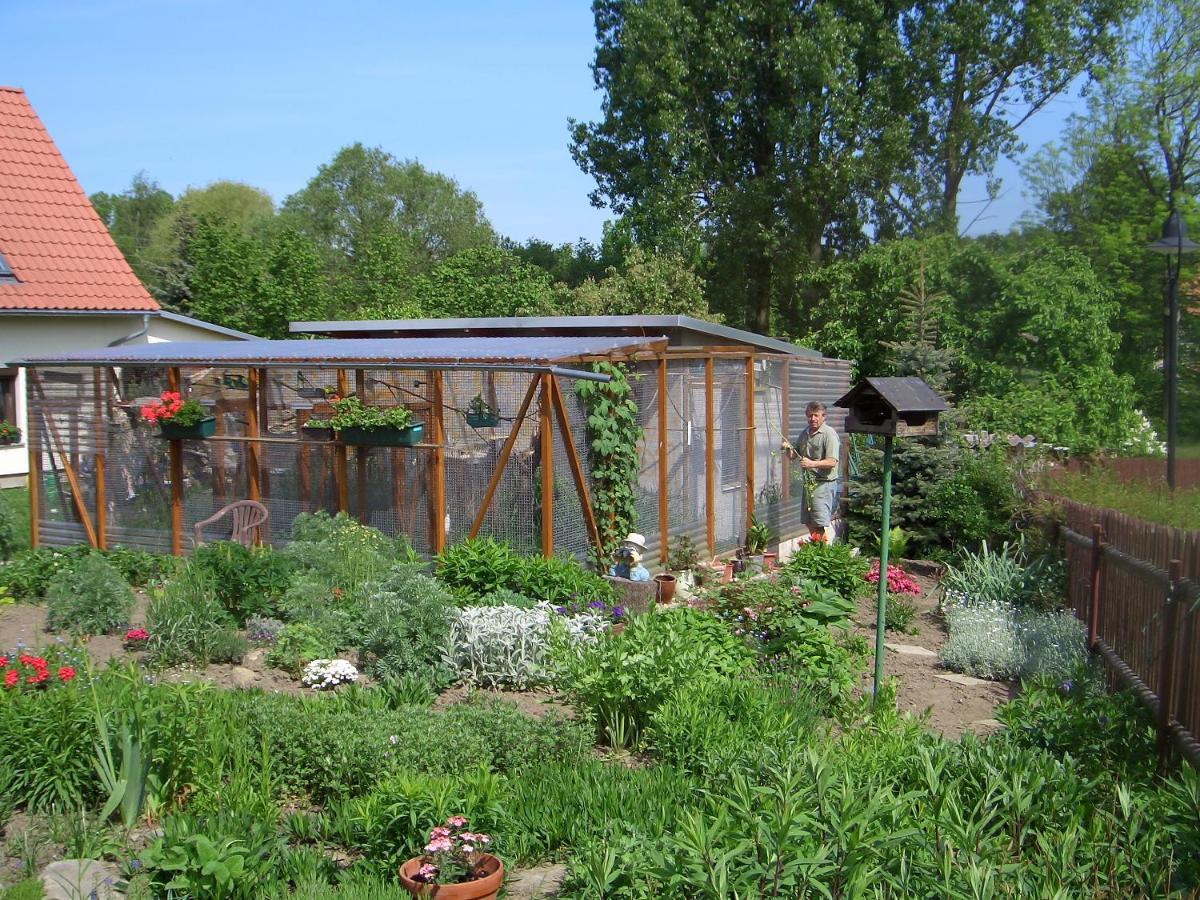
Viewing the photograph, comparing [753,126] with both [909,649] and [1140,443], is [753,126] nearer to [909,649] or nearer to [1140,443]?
[1140,443]

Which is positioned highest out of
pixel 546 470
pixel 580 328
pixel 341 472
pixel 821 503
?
pixel 580 328

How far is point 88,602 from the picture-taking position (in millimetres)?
8742

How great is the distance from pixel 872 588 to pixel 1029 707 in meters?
4.71

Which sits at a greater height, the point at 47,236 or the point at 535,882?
the point at 47,236

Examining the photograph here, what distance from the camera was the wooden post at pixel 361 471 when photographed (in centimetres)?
1084

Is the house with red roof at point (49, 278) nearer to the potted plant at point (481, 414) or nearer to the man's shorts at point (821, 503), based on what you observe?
the potted plant at point (481, 414)

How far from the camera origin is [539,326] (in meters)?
13.2

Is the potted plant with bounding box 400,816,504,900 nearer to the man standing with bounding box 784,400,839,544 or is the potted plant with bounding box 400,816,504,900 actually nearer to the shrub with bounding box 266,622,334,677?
the shrub with bounding box 266,622,334,677

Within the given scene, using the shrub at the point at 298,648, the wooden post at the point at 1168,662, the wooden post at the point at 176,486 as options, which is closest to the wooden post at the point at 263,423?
the wooden post at the point at 176,486

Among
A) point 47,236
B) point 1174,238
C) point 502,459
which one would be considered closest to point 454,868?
point 502,459

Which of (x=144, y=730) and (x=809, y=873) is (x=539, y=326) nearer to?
(x=144, y=730)

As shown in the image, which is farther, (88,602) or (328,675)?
(88,602)

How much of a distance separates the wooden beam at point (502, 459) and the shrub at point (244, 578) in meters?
1.71

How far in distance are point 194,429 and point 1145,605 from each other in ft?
29.4
